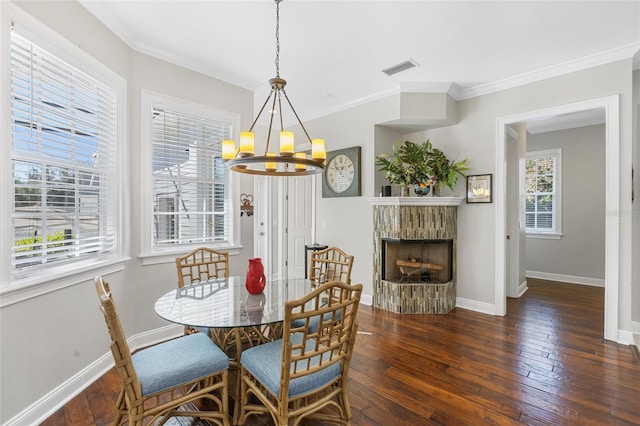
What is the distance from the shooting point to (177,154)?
321cm

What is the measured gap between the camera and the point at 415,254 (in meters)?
4.28

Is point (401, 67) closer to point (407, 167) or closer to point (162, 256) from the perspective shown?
point (407, 167)

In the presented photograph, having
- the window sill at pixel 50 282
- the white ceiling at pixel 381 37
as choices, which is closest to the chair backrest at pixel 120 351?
the window sill at pixel 50 282

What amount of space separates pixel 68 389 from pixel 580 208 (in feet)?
24.0

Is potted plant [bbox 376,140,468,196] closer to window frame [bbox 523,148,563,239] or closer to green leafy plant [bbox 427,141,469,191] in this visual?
green leafy plant [bbox 427,141,469,191]

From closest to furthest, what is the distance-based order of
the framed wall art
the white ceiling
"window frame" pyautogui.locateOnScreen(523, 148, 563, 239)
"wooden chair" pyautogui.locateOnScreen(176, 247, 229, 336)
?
Result: 1. the white ceiling
2. "wooden chair" pyautogui.locateOnScreen(176, 247, 229, 336)
3. the framed wall art
4. "window frame" pyautogui.locateOnScreen(523, 148, 563, 239)

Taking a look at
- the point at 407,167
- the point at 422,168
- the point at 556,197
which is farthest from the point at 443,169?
the point at 556,197

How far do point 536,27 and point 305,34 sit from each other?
6.77ft

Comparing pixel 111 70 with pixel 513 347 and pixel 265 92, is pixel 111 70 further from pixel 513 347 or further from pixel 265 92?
pixel 513 347

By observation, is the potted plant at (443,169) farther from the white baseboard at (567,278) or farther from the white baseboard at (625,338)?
the white baseboard at (567,278)

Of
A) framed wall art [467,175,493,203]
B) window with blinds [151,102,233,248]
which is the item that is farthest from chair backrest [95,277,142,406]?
framed wall art [467,175,493,203]

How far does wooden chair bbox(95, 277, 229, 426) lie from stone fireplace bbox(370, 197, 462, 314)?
266 cm

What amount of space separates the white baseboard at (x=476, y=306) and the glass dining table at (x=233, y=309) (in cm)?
261

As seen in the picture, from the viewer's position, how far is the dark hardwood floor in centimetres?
196
